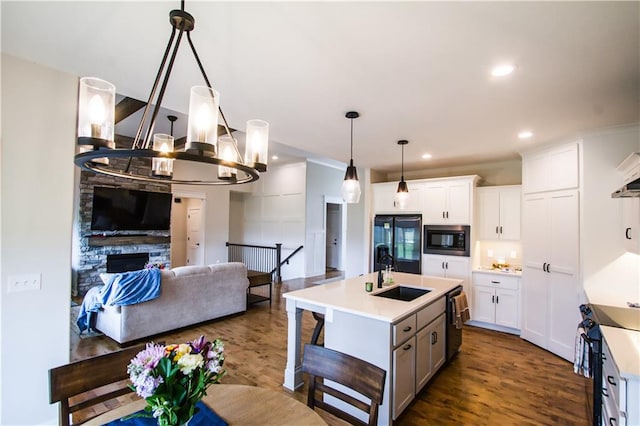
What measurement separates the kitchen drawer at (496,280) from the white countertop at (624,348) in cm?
247

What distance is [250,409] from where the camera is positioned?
136 centimetres

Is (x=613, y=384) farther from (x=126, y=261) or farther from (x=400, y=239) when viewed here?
(x=126, y=261)

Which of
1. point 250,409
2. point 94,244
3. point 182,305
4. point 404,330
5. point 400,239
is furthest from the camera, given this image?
point 94,244

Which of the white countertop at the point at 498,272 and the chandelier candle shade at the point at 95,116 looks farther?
the white countertop at the point at 498,272

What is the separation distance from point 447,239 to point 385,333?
3.22m

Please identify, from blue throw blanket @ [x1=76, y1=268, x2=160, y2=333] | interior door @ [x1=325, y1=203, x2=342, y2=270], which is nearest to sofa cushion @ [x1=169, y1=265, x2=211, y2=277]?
blue throw blanket @ [x1=76, y1=268, x2=160, y2=333]

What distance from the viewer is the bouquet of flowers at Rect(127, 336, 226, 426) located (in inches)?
36.9

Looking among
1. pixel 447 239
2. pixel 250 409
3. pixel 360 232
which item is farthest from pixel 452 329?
pixel 360 232

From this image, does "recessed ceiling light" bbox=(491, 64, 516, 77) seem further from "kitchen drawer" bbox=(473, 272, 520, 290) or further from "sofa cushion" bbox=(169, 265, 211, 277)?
"sofa cushion" bbox=(169, 265, 211, 277)

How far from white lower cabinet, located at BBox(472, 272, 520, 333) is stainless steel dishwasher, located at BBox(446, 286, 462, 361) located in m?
1.28

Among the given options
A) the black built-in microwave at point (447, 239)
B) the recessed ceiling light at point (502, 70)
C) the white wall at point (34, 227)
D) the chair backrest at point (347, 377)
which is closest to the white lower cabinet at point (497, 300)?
the black built-in microwave at point (447, 239)

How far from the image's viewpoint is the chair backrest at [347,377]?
135cm

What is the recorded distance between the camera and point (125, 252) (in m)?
6.33

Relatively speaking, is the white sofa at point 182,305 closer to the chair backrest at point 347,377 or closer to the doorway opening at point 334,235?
the chair backrest at point 347,377
